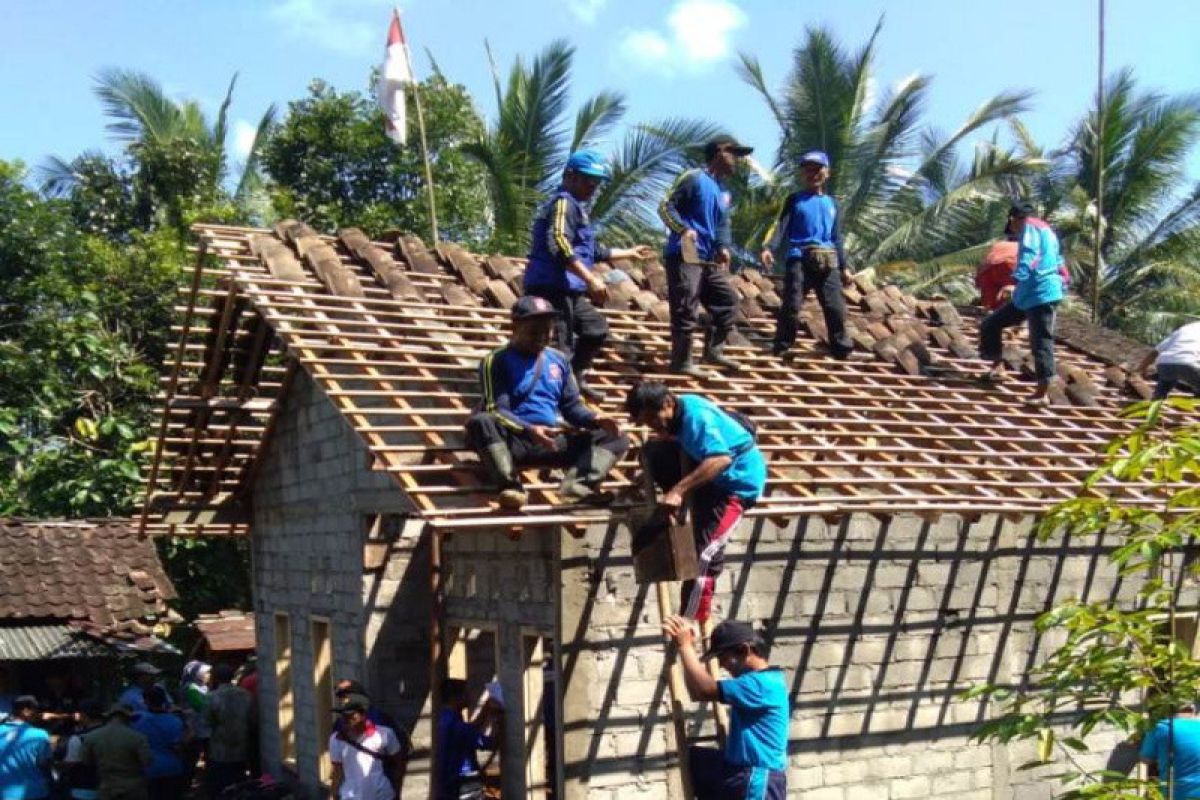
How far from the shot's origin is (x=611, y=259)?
32.0 ft

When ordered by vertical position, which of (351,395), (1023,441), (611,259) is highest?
(611,259)

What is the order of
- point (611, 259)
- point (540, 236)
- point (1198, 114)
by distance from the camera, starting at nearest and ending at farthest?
point (540, 236)
point (611, 259)
point (1198, 114)

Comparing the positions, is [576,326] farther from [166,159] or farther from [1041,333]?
[166,159]

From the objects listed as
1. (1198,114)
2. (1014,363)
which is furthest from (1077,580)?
(1198,114)

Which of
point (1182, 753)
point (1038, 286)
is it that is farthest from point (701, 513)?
point (1038, 286)

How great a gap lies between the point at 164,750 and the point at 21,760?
122cm

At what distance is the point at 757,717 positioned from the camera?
638 cm

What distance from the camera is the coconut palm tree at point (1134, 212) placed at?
27234 mm

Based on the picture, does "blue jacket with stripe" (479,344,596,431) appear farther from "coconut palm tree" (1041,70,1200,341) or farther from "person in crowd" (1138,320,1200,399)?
"coconut palm tree" (1041,70,1200,341)

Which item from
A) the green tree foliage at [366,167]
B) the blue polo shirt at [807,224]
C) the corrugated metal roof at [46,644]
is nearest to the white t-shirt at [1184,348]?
the blue polo shirt at [807,224]

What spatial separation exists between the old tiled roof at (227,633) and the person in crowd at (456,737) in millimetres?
7859

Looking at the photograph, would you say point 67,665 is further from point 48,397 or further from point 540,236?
point 540,236

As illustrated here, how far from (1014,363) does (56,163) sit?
1808 centimetres

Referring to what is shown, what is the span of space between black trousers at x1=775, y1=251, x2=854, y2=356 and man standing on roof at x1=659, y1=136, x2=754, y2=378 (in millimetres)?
818
